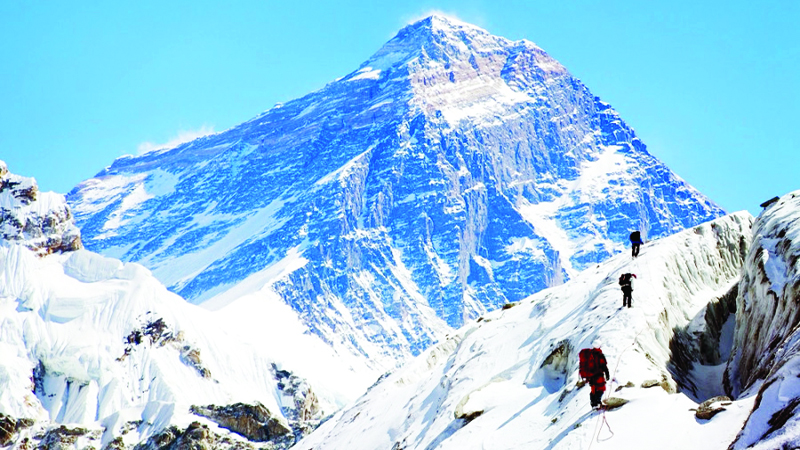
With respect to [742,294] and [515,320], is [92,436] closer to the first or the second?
[515,320]

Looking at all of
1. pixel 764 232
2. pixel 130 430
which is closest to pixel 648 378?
pixel 764 232

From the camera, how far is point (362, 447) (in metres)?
54.8

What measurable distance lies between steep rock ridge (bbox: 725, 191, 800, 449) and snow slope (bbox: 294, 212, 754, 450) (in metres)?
2.69

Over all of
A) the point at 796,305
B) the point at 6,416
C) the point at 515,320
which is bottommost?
the point at 796,305

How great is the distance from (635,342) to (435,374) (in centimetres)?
2404

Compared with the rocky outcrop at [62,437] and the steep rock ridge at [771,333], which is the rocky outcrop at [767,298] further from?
the rocky outcrop at [62,437]

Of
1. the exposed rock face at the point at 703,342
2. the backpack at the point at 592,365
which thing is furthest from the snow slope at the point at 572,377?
the backpack at the point at 592,365

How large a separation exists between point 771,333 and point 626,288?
705 cm

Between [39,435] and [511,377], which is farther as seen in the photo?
[39,435]

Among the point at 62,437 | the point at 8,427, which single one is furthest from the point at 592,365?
the point at 8,427

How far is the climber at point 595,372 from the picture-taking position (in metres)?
30.2

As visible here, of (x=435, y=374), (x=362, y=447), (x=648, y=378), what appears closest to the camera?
(x=648, y=378)

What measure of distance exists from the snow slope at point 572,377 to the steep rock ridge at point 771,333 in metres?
2.69

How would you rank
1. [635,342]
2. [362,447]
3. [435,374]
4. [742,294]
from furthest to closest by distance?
[435,374] → [362,447] → [742,294] → [635,342]
